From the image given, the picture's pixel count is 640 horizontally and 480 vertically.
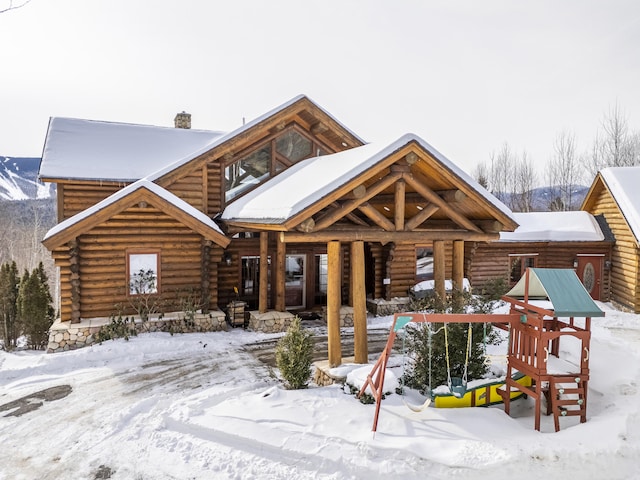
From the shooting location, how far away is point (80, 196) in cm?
1416

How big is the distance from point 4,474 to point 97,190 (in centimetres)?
1022

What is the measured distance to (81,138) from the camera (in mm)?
15875

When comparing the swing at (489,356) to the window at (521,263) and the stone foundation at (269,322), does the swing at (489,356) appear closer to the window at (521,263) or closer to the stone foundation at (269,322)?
the stone foundation at (269,322)

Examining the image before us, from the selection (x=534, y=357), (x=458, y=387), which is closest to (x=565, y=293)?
(x=534, y=357)

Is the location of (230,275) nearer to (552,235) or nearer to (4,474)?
(4,474)

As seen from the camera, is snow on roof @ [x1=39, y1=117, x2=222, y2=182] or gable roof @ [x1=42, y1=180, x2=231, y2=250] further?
snow on roof @ [x1=39, y1=117, x2=222, y2=182]

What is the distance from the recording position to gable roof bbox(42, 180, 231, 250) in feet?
37.4

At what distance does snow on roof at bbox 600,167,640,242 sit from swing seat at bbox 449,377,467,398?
12416 mm

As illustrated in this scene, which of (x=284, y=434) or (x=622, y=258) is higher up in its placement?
(x=622, y=258)

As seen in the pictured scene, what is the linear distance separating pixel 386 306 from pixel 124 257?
9.27 meters

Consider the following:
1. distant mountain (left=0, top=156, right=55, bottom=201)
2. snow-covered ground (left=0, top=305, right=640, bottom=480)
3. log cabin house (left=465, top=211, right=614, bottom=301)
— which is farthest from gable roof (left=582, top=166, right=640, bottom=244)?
distant mountain (left=0, top=156, right=55, bottom=201)

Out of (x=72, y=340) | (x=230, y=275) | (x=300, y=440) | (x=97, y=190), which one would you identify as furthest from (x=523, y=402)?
(x=97, y=190)

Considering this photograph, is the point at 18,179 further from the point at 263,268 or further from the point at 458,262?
the point at 458,262

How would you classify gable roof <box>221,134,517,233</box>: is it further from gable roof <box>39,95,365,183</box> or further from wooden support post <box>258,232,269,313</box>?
gable roof <box>39,95,365,183</box>
